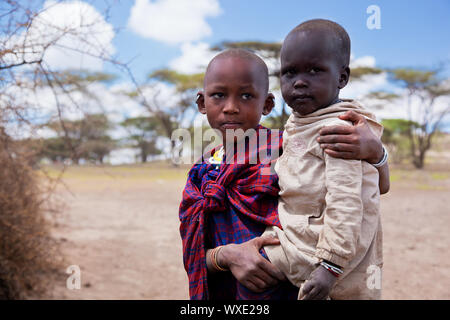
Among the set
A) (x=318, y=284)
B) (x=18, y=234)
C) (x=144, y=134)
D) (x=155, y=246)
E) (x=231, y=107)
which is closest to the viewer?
(x=318, y=284)

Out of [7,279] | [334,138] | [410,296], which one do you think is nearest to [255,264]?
[334,138]

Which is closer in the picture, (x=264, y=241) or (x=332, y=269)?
(x=332, y=269)

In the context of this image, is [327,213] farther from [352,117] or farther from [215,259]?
[215,259]

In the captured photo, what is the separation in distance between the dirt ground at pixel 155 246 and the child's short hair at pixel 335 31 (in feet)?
9.41

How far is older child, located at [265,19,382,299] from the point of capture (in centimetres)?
113

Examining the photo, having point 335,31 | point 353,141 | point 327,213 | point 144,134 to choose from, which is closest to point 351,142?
point 353,141

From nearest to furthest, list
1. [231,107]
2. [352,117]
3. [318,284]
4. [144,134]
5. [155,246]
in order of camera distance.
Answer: [318,284] → [352,117] → [231,107] → [155,246] → [144,134]

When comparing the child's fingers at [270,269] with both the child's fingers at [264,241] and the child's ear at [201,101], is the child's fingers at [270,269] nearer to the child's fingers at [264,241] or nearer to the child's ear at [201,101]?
the child's fingers at [264,241]

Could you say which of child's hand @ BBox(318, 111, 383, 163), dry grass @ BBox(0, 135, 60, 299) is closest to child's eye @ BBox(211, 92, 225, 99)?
child's hand @ BBox(318, 111, 383, 163)

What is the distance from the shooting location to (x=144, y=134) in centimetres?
3347

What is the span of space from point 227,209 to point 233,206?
1.2 inches

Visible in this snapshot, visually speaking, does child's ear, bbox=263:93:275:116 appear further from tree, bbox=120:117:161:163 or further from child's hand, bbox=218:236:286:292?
tree, bbox=120:117:161:163

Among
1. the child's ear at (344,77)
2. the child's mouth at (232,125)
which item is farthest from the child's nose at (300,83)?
the child's mouth at (232,125)

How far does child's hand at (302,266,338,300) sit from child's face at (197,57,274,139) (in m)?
0.53
